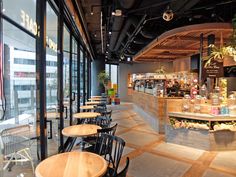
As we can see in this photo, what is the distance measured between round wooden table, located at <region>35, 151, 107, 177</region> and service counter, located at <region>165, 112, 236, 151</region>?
11.4 feet

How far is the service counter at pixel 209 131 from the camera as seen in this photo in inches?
192

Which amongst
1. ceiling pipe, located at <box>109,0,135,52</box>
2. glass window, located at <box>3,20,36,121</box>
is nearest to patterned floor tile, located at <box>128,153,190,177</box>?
glass window, located at <box>3,20,36,121</box>

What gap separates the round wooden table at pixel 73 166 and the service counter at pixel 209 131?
3469mm

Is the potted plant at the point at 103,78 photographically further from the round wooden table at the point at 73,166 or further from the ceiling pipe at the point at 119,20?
the round wooden table at the point at 73,166

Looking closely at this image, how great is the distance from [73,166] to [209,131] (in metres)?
3.81

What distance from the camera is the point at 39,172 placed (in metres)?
1.91

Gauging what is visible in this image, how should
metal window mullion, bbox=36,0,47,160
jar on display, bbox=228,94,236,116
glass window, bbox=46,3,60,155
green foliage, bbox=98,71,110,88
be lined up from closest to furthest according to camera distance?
1. metal window mullion, bbox=36,0,47,160
2. glass window, bbox=46,3,60,155
3. jar on display, bbox=228,94,236,116
4. green foliage, bbox=98,71,110,88

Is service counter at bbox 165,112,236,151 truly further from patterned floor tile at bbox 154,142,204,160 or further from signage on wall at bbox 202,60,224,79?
signage on wall at bbox 202,60,224,79

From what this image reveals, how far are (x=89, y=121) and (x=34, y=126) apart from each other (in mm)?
2467

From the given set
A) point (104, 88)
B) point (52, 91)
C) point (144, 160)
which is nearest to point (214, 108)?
point (144, 160)

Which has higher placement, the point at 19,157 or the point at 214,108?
the point at 214,108

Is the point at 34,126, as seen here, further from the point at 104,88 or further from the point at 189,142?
the point at 104,88

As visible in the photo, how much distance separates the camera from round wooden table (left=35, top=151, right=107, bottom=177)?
1.93m

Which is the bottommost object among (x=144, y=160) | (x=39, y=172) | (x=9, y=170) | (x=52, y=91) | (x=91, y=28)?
(x=144, y=160)
